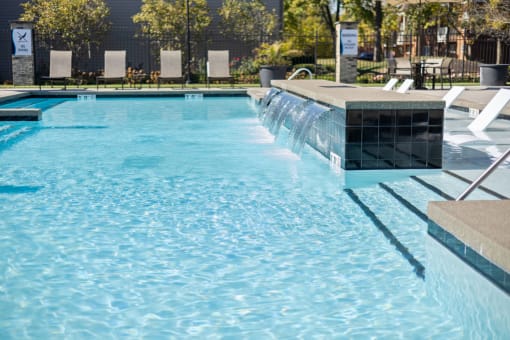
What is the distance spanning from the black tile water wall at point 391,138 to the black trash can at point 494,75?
13.5 m

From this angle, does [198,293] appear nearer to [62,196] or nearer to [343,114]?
[62,196]

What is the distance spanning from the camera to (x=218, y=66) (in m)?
20.6

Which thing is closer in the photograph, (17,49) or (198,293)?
(198,293)

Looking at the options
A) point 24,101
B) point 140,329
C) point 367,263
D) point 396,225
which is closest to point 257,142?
point 396,225

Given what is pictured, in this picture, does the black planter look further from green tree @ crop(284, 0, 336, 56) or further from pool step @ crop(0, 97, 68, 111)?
green tree @ crop(284, 0, 336, 56)

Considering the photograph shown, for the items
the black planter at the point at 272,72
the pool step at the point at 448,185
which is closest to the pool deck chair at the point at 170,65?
the black planter at the point at 272,72

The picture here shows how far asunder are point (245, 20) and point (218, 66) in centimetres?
825

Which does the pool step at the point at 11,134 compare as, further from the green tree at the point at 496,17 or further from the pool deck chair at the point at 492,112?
the green tree at the point at 496,17

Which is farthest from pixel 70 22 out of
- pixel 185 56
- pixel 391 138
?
pixel 391 138

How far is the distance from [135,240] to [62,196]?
1.82m

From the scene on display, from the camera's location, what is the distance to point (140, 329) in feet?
11.5

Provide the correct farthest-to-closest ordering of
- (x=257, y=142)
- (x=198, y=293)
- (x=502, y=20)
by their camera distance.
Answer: (x=502, y=20)
(x=257, y=142)
(x=198, y=293)

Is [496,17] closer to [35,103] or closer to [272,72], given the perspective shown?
[272,72]

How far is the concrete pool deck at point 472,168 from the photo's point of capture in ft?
9.60
